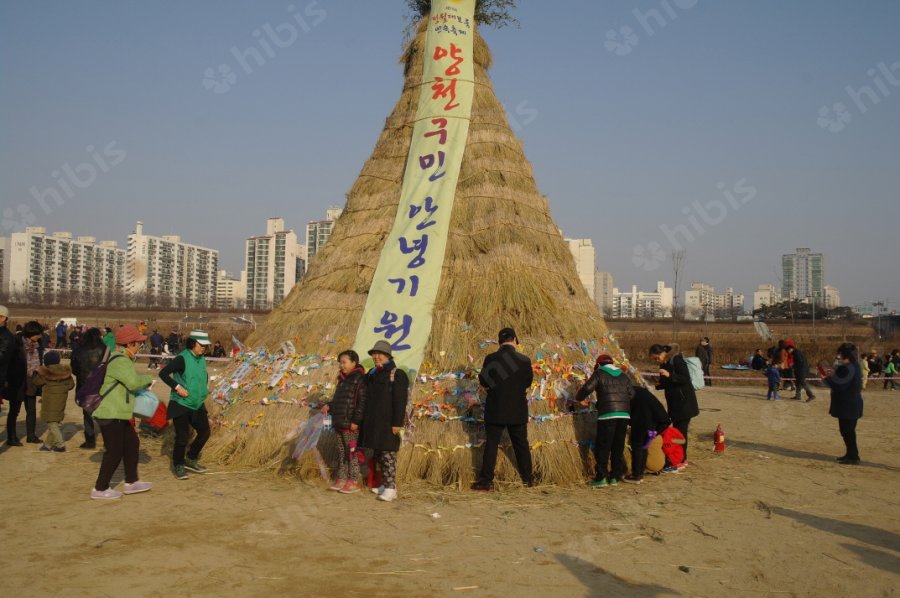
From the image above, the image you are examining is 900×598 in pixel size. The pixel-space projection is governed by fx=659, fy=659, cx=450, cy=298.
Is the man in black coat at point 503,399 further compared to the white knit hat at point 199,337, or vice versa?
the white knit hat at point 199,337

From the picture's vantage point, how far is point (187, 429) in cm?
707

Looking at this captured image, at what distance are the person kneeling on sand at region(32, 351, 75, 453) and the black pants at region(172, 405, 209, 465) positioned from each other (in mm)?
2685

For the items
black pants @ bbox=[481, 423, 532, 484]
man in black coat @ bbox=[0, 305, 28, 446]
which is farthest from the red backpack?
man in black coat @ bbox=[0, 305, 28, 446]

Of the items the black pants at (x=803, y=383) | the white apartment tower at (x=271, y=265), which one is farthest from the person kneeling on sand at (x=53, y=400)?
the white apartment tower at (x=271, y=265)

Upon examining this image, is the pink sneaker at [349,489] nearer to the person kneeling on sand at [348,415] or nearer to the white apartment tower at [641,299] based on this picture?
the person kneeling on sand at [348,415]

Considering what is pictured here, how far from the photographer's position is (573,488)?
6.84 meters

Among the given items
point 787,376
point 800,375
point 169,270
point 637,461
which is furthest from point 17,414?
point 169,270

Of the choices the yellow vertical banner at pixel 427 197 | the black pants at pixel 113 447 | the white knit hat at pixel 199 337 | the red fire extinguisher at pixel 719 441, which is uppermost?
the yellow vertical banner at pixel 427 197

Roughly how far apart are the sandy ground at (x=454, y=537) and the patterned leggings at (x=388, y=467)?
0.20 meters

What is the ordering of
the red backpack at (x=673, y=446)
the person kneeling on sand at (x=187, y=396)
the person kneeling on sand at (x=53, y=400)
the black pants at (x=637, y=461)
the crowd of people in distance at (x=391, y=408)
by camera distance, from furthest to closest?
the person kneeling on sand at (x=53, y=400) → the red backpack at (x=673, y=446) → the black pants at (x=637, y=461) → the person kneeling on sand at (x=187, y=396) → the crowd of people in distance at (x=391, y=408)

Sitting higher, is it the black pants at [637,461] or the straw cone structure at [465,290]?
the straw cone structure at [465,290]

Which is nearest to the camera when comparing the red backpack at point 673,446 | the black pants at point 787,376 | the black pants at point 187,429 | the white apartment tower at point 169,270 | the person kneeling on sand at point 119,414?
the person kneeling on sand at point 119,414

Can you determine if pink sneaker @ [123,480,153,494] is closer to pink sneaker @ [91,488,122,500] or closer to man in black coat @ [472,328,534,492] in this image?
pink sneaker @ [91,488,122,500]

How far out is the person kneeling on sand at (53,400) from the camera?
870 centimetres
